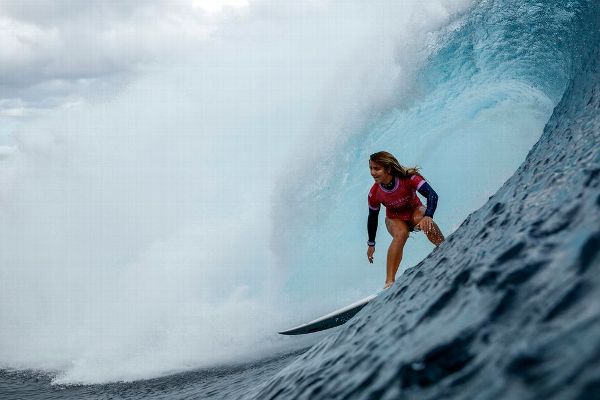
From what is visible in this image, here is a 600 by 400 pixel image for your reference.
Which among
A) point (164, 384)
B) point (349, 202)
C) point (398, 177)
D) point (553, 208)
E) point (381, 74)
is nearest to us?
point (553, 208)

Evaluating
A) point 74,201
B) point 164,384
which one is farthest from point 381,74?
point 74,201

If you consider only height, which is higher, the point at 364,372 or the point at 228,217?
the point at 228,217

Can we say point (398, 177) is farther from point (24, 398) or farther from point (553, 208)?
point (24, 398)

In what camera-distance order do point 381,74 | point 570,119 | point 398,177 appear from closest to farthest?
1. point 570,119
2. point 398,177
3. point 381,74

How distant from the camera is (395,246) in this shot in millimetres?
5840

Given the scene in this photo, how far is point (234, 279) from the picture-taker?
12.9 meters

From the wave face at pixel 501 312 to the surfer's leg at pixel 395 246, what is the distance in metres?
1.72

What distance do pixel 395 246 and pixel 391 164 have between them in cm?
90

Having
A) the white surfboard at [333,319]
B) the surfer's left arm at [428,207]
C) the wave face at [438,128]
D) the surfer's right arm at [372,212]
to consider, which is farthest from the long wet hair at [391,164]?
the wave face at [438,128]

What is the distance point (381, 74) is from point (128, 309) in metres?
8.05

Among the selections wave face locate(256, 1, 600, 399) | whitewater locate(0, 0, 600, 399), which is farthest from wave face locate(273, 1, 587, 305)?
wave face locate(256, 1, 600, 399)

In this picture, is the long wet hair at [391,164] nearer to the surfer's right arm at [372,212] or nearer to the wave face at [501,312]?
the surfer's right arm at [372,212]

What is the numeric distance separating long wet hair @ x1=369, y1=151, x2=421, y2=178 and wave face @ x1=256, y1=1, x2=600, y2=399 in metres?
1.39

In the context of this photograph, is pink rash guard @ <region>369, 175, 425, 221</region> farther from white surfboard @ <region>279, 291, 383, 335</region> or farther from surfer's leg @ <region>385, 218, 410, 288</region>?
white surfboard @ <region>279, 291, 383, 335</region>
